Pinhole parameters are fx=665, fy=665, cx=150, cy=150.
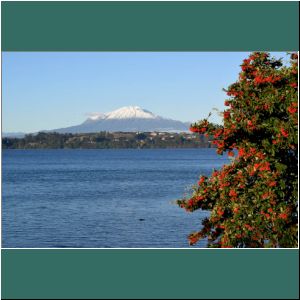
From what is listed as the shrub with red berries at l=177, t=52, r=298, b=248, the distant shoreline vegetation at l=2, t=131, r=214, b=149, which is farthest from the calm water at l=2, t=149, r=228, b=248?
the distant shoreline vegetation at l=2, t=131, r=214, b=149

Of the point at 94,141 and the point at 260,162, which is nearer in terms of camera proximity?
the point at 260,162

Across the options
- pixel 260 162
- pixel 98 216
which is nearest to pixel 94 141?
pixel 98 216

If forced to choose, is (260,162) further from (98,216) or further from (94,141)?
(94,141)

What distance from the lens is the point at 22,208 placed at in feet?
138

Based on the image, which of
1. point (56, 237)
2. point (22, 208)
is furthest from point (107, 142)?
point (56, 237)

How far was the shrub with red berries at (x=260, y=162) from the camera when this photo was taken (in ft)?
29.3

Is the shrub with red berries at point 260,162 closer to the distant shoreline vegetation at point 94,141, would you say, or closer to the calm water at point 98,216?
the calm water at point 98,216

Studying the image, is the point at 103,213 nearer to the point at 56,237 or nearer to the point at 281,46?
the point at 56,237

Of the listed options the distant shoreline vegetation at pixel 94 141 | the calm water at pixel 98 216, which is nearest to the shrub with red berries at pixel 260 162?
the calm water at pixel 98 216

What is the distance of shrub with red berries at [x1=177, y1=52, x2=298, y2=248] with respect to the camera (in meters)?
8.94

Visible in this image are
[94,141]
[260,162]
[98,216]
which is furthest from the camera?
[94,141]

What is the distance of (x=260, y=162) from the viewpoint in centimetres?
902

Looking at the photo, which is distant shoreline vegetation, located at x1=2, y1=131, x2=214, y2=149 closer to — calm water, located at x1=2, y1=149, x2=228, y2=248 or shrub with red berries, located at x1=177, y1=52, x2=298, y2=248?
calm water, located at x1=2, y1=149, x2=228, y2=248

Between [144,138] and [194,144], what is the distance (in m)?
28.2
